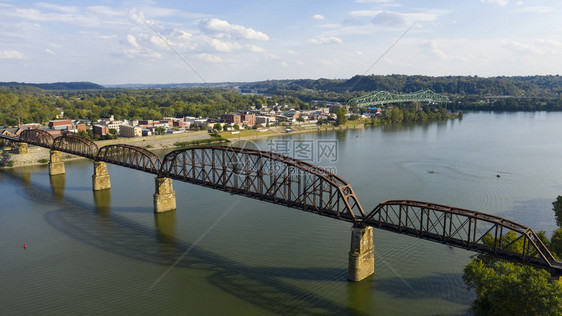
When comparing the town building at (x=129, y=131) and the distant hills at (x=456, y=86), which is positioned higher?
the distant hills at (x=456, y=86)

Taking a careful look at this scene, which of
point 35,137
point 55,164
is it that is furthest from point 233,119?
point 55,164

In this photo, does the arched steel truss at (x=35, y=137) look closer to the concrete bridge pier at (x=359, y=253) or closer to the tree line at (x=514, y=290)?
the concrete bridge pier at (x=359, y=253)

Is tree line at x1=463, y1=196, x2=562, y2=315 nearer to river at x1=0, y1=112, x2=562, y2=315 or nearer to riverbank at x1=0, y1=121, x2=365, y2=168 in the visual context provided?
river at x1=0, y1=112, x2=562, y2=315

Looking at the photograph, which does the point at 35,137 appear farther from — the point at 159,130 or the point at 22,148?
the point at 159,130

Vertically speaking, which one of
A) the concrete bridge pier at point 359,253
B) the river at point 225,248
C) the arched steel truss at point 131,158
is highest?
the arched steel truss at point 131,158

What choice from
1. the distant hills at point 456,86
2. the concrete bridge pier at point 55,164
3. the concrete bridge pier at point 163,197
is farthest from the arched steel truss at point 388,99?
the concrete bridge pier at point 163,197

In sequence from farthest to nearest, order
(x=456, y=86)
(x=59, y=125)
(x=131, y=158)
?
(x=456, y=86)
(x=59, y=125)
(x=131, y=158)
